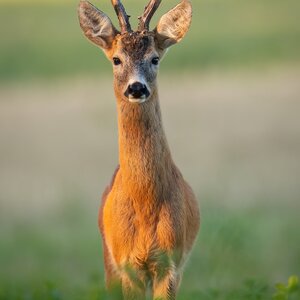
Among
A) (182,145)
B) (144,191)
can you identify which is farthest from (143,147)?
(182,145)

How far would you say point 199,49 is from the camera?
103 feet

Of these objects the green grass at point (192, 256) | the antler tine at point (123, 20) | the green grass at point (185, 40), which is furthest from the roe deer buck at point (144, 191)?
the green grass at point (185, 40)

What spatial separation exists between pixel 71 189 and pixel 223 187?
1974 mm

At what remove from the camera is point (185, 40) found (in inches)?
1273

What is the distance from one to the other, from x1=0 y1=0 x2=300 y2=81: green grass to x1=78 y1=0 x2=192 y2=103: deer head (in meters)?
14.6

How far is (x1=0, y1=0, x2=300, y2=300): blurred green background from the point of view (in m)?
14.2

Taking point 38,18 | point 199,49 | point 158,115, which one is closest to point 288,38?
point 199,49

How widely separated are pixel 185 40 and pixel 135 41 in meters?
19.0

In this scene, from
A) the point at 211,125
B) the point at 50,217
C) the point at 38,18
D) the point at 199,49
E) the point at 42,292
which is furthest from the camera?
the point at 38,18

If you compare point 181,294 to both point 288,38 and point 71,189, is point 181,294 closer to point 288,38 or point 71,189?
point 71,189

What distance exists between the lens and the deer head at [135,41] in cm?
1319

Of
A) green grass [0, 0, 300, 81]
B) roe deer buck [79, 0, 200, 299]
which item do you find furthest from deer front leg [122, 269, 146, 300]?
green grass [0, 0, 300, 81]

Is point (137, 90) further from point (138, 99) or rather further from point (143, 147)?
point (143, 147)

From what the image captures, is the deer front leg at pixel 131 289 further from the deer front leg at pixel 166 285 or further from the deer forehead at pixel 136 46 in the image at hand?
the deer forehead at pixel 136 46
